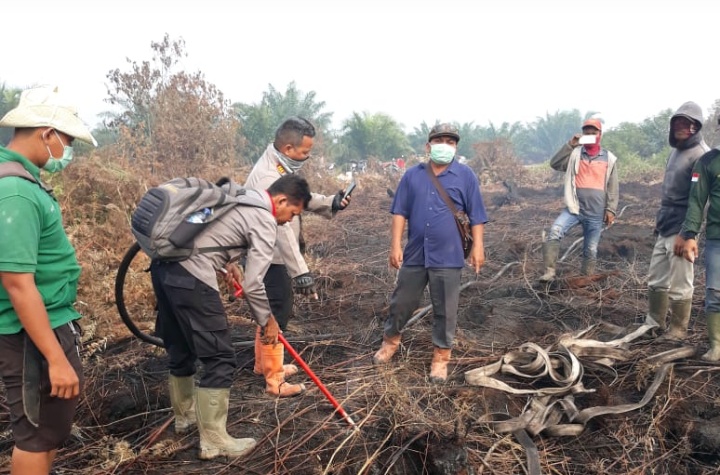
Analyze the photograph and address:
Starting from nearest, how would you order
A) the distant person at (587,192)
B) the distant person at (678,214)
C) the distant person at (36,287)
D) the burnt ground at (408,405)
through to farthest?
the distant person at (36,287)
the burnt ground at (408,405)
the distant person at (678,214)
the distant person at (587,192)

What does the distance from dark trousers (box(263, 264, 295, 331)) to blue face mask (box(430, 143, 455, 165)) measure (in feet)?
4.63

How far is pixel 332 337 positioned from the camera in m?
4.61

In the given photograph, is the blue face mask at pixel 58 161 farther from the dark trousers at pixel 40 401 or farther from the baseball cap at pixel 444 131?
the baseball cap at pixel 444 131

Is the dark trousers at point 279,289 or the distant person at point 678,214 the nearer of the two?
the dark trousers at point 279,289

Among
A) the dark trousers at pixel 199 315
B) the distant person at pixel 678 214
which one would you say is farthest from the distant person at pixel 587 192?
the dark trousers at pixel 199 315

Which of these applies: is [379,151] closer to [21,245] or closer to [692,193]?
[692,193]

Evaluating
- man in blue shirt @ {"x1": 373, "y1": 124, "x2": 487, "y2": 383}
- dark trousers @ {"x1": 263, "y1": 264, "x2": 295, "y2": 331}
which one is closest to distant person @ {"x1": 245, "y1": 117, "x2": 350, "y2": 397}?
dark trousers @ {"x1": 263, "y1": 264, "x2": 295, "y2": 331}

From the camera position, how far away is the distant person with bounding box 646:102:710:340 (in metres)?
4.21

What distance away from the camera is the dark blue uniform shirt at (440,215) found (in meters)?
3.73

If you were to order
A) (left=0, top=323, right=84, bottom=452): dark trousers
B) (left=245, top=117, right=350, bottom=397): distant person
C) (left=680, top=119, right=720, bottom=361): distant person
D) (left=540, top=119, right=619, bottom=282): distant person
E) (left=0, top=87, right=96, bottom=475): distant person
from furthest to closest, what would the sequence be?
(left=540, top=119, right=619, bottom=282): distant person → (left=680, top=119, right=720, bottom=361): distant person → (left=245, top=117, right=350, bottom=397): distant person → (left=0, top=323, right=84, bottom=452): dark trousers → (left=0, top=87, right=96, bottom=475): distant person

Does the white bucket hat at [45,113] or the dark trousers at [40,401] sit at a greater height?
the white bucket hat at [45,113]

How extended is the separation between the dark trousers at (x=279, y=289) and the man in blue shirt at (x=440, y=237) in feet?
2.82

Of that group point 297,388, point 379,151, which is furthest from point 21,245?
point 379,151

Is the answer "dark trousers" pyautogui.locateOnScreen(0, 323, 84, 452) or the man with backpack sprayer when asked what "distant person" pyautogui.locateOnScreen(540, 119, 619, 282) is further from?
"dark trousers" pyautogui.locateOnScreen(0, 323, 84, 452)
